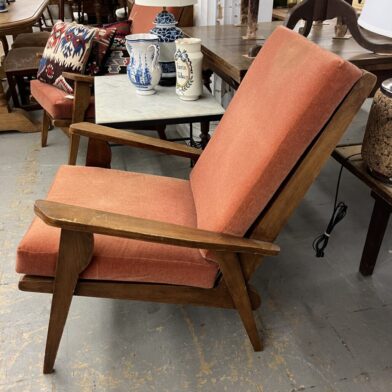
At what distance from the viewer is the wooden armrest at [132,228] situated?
36.4 inches

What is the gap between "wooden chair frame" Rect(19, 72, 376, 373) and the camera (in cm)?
93

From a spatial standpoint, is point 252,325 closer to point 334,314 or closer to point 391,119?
point 334,314

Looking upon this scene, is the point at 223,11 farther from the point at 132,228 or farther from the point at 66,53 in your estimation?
the point at 132,228

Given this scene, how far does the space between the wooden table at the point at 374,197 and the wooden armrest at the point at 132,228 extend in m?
0.40

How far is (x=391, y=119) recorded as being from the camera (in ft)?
3.54

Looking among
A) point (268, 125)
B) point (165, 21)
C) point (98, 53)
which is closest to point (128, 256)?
point (268, 125)

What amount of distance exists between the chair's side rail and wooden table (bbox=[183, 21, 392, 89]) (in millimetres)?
546

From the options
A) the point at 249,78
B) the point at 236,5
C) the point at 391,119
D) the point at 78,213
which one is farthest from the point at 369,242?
the point at 236,5

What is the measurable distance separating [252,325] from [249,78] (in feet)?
2.46

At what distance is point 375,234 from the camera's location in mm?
1509

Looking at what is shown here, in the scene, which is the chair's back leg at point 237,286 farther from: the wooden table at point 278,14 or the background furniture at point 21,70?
the background furniture at point 21,70

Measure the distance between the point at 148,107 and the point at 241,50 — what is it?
0.43 metres

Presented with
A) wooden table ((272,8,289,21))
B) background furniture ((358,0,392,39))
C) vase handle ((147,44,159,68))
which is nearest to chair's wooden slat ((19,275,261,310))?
background furniture ((358,0,392,39))

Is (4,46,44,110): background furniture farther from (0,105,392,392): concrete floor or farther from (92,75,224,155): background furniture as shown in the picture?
(0,105,392,392): concrete floor
